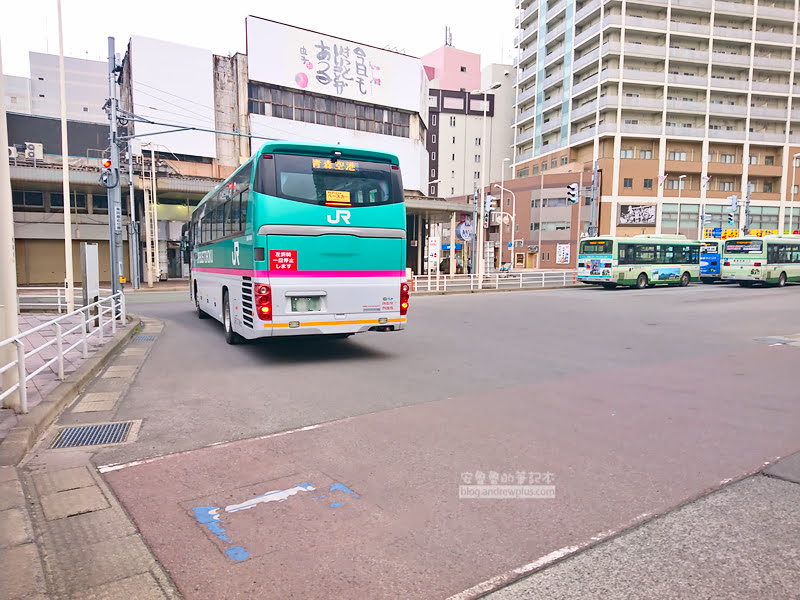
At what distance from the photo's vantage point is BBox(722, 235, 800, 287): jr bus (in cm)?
3312

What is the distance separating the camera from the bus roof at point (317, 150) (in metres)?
8.91

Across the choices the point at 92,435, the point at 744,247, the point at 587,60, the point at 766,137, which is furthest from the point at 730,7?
the point at 92,435

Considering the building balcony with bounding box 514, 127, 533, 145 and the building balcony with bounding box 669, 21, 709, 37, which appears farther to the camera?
the building balcony with bounding box 514, 127, 533, 145

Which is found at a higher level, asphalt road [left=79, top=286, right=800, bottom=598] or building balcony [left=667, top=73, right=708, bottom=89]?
building balcony [left=667, top=73, right=708, bottom=89]

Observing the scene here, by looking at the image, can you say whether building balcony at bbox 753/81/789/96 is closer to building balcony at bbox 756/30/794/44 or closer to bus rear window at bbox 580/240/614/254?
building balcony at bbox 756/30/794/44

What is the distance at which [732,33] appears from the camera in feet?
204

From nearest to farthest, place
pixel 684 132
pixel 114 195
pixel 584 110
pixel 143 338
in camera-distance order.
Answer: pixel 143 338
pixel 114 195
pixel 684 132
pixel 584 110

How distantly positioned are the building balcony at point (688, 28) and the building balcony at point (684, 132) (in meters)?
10.7

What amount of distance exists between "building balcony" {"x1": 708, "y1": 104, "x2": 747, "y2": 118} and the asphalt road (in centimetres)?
6374

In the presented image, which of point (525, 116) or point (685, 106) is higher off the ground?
point (525, 116)

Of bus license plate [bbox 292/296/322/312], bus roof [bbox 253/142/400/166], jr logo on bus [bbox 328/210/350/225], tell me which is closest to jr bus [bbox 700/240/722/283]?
bus roof [bbox 253/142/400/166]

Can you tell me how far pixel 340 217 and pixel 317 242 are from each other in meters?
0.61

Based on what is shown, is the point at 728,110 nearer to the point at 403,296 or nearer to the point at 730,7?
the point at 730,7

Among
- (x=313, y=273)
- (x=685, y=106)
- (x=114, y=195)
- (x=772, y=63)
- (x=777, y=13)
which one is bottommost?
(x=313, y=273)
